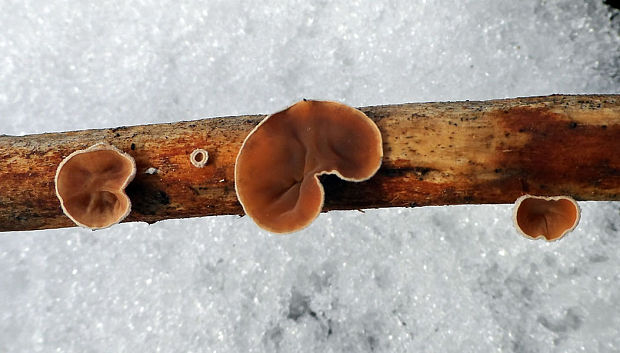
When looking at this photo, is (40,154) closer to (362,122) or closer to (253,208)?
(253,208)

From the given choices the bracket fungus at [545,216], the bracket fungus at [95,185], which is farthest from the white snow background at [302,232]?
the bracket fungus at [95,185]

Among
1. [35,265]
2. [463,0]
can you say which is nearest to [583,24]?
[463,0]

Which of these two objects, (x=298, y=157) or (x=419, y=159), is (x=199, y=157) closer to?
(x=298, y=157)

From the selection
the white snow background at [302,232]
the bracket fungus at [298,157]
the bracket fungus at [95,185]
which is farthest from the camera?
the white snow background at [302,232]

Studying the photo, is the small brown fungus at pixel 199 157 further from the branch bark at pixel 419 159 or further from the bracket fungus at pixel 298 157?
the bracket fungus at pixel 298 157

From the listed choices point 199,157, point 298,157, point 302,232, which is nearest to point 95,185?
point 199,157

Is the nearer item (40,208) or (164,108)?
(40,208)

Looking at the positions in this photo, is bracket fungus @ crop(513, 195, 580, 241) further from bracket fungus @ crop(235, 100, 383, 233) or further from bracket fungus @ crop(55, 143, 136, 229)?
bracket fungus @ crop(55, 143, 136, 229)
